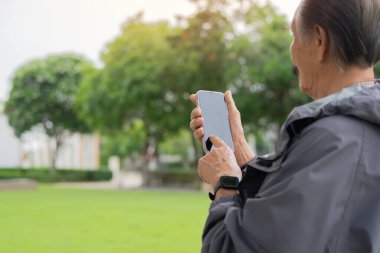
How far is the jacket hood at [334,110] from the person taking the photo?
128 cm

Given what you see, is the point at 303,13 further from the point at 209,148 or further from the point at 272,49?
the point at 272,49

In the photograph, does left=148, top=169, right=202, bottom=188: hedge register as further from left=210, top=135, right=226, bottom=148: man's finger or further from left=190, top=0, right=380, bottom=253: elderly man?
left=190, top=0, right=380, bottom=253: elderly man

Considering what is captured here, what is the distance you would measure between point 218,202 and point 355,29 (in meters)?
0.51

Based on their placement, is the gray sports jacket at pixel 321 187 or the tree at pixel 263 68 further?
the tree at pixel 263 68

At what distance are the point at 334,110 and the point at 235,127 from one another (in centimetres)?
49

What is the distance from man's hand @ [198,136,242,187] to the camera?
155cm

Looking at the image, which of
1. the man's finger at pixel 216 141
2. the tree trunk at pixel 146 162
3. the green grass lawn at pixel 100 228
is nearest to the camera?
the man's finger at pixel 216 141

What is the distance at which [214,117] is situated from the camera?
5.54ft

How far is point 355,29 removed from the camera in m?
1.36

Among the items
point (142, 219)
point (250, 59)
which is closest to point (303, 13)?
point (142, 219)

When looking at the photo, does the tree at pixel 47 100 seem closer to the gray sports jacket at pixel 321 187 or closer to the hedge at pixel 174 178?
the hedge at pixel 174 178

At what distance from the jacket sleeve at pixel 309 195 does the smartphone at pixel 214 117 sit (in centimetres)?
36

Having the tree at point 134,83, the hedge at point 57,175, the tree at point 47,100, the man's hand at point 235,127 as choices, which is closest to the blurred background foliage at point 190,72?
the tree at point 134,83

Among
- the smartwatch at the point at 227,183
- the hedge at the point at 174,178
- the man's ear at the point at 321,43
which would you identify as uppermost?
the man's ear at the point at 321,43
